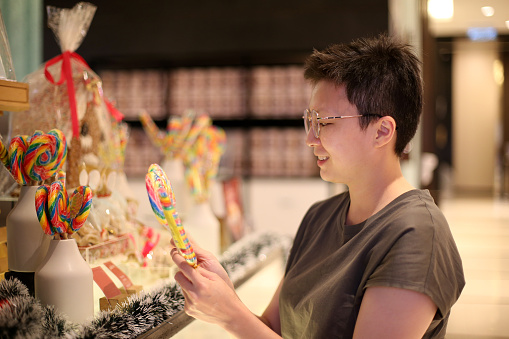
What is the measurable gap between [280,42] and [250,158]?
3.97 ft

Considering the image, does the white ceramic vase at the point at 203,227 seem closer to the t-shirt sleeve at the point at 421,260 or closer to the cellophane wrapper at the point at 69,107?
the cellophane wrapper at the point at 69,107

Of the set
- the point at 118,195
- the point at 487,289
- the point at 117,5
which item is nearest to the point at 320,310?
the point at 118,195

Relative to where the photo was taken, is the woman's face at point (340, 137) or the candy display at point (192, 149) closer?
the woman's face at point (340, 137)

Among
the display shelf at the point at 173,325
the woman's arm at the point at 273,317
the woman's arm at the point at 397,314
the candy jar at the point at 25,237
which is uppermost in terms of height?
the candy jar at the point at 25,237

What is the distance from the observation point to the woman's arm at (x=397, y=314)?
3.43 ft

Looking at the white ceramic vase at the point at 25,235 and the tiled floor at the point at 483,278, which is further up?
the white ceramic vase at the point at 25,235

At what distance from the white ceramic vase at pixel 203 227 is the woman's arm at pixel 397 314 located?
1.02m

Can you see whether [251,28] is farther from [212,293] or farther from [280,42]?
[212,293]

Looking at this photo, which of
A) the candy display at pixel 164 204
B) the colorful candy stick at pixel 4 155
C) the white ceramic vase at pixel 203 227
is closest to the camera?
the candy display at pixel 164 204

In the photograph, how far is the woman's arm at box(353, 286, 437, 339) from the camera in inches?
41.1

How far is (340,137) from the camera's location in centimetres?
125

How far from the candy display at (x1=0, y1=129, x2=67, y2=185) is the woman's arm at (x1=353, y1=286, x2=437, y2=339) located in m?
0.73

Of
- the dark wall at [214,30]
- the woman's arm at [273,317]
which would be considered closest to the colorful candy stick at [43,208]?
the woman's arm at [273,317]

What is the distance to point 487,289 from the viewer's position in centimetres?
389
